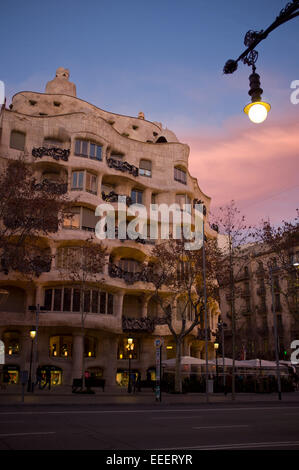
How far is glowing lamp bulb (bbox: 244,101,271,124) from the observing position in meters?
6.65

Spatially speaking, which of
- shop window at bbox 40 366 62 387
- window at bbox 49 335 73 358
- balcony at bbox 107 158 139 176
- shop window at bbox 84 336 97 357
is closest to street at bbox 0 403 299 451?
shop window at bbox 40 366 62 387

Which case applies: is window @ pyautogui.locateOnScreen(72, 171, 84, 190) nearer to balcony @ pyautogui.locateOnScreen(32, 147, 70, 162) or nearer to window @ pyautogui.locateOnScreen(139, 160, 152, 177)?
balcony @ pyautogui.locateOnScreen(32, 147, 70, 162)

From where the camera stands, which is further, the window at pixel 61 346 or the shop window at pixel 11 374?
the window at pixel 61 346

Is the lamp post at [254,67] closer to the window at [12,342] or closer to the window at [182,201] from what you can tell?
the window at [12,342]

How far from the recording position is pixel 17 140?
132ft

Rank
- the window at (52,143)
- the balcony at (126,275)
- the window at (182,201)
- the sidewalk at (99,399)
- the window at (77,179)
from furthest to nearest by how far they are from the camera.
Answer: the window at (182,201) < the window at (52,143) < the window at (77,179) < the balcony at (126,275) < the sidewalk at (99,399)

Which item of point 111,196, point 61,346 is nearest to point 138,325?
point 61,346

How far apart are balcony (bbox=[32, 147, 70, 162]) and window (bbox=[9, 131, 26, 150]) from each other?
174 centimetres

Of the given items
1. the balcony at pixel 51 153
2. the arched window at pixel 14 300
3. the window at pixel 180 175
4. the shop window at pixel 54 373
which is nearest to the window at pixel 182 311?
the window at pixel 180 175

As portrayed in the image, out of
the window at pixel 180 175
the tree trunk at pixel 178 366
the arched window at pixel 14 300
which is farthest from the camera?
the window at pixel 180 175

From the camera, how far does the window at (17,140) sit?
Result: 39875 mm

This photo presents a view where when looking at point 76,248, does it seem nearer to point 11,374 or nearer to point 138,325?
point 138,325
